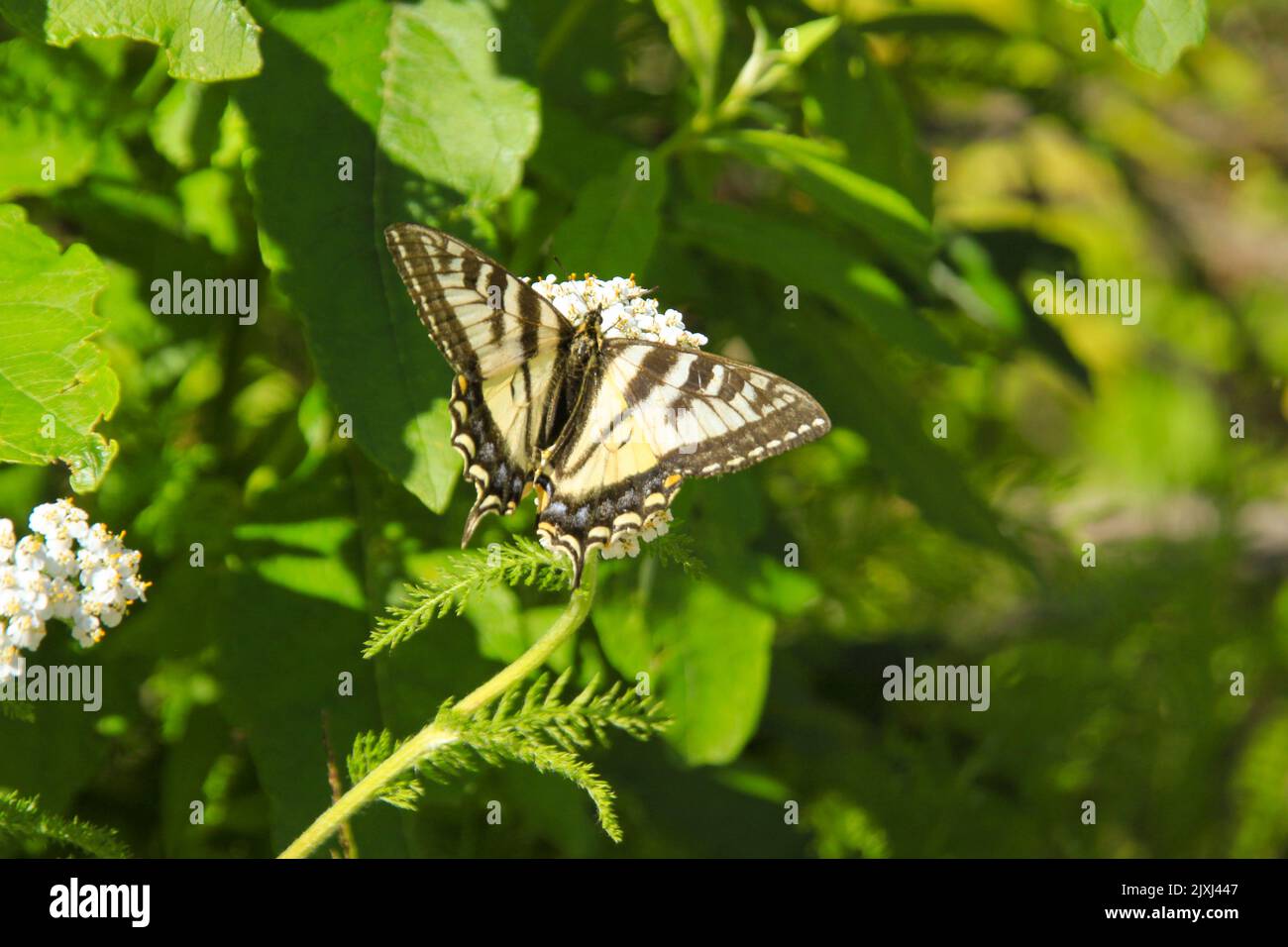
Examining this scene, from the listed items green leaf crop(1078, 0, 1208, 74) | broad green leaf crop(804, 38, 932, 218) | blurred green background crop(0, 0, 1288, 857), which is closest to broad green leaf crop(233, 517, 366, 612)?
blurred green background crop(0, 0, 1288, 857)

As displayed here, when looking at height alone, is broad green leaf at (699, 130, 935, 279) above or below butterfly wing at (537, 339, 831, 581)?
above

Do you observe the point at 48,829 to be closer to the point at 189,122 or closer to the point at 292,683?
the point at 292,683

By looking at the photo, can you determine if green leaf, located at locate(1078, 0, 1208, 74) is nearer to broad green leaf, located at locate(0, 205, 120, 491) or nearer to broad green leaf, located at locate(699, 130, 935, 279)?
broad green leaf, located at locate(699, 130, 935, 279)

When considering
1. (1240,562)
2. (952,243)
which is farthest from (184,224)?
(1240,562)

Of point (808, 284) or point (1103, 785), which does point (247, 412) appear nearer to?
point (808, 284)

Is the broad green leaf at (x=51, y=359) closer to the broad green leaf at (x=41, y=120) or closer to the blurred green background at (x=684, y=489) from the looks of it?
the blurred green background at (x=684, y=489)

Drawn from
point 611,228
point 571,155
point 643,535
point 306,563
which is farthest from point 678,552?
point 571,155
